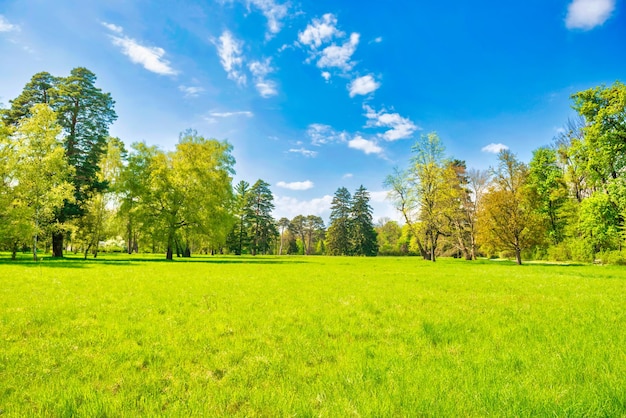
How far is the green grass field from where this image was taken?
156 inches

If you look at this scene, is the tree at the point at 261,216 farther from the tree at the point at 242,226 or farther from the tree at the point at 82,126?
the tree at the point at 82,126

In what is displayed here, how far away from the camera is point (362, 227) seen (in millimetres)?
97438

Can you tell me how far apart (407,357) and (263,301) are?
662 cm

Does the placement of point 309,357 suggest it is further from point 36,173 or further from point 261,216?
point 261,216

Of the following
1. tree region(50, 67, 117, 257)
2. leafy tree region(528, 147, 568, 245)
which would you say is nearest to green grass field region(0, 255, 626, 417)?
tree region(50, 67, 117, 257)

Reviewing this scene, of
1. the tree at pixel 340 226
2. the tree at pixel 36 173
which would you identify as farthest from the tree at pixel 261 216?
the tree at pixel 36 173

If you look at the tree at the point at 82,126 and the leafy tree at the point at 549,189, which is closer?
the tree at the point at 82,126

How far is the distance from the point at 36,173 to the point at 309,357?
3501 centimetres

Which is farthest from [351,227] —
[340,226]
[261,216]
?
[261,216]

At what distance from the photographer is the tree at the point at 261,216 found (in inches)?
3398

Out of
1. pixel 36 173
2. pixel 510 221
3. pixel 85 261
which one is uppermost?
pixel 36 173

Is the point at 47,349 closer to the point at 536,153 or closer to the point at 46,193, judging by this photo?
the point at 46,193

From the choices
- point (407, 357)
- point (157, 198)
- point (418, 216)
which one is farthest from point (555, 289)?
point (157, 198)

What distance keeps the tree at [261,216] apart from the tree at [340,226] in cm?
2176
